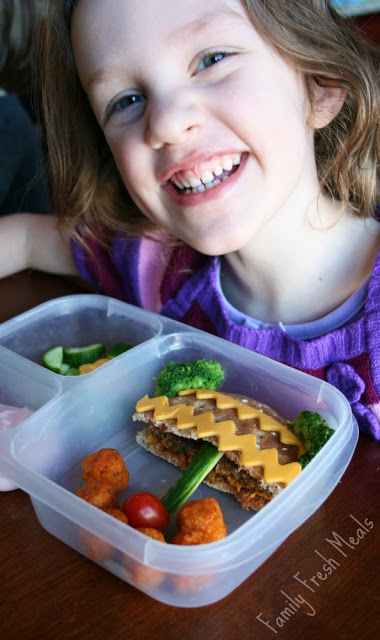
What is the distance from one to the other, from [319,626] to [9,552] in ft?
1.23

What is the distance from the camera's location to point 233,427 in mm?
860

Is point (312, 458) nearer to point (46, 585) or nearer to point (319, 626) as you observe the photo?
point (319, 626)

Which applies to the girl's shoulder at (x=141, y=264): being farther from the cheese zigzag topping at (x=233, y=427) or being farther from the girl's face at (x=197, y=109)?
the cheese zigzag topping at (x=233, y=427)

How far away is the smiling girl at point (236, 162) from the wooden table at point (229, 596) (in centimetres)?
26

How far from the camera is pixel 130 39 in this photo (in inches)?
35.9

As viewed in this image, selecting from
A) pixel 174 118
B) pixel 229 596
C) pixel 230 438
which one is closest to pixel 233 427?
pixel 230 438

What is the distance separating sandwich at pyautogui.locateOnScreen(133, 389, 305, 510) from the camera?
81cm

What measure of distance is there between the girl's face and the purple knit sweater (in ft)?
0.67

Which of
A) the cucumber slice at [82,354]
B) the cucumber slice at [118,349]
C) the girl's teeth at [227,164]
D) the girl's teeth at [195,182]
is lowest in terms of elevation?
the cucumber slice at [82,354]

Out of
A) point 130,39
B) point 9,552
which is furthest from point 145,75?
point 9,552

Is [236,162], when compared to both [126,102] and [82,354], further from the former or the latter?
[82,354]

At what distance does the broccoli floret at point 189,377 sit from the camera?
0.96 m

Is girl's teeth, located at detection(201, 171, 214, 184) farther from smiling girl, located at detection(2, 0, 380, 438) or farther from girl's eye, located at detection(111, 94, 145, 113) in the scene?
girl's eye, located at detection(111, 94, 145, 113)

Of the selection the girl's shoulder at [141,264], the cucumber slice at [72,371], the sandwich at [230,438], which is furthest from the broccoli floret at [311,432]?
the girl's shoulder at [141,264]
